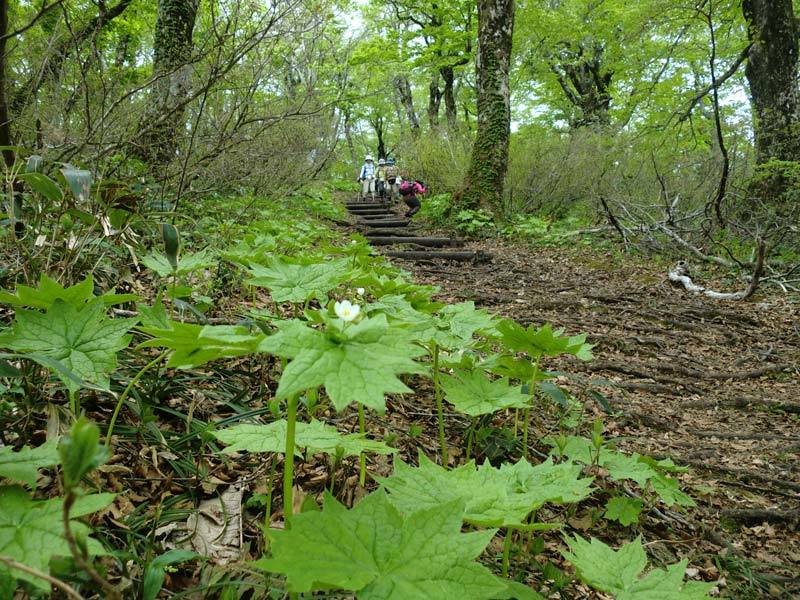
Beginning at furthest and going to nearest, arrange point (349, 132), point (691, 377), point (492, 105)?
point (349, 132), point (492, 105), point (691, 377)

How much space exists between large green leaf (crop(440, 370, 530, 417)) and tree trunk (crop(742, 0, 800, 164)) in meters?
7.50

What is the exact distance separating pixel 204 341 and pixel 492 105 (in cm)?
915

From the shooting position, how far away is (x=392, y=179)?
548 inches

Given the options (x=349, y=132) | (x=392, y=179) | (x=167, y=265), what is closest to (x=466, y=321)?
(x=167, y=265)

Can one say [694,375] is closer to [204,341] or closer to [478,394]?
[478,394]

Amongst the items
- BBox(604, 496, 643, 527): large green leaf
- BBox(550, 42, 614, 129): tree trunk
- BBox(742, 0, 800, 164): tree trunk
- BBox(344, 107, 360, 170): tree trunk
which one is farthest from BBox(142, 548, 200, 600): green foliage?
BBox(344, 107, 360, 170): tree trunk

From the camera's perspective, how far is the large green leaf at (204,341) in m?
0.88

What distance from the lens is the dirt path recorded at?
216cm

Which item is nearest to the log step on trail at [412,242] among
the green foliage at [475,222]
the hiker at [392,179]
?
the green foliage at [475,222]

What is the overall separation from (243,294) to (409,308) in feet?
5.31

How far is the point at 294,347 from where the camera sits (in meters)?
0.85

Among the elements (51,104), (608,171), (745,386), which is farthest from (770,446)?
(608,171)

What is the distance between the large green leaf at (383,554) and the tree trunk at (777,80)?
829 cm

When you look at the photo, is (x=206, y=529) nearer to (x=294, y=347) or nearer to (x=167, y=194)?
(x=294, y=347)
